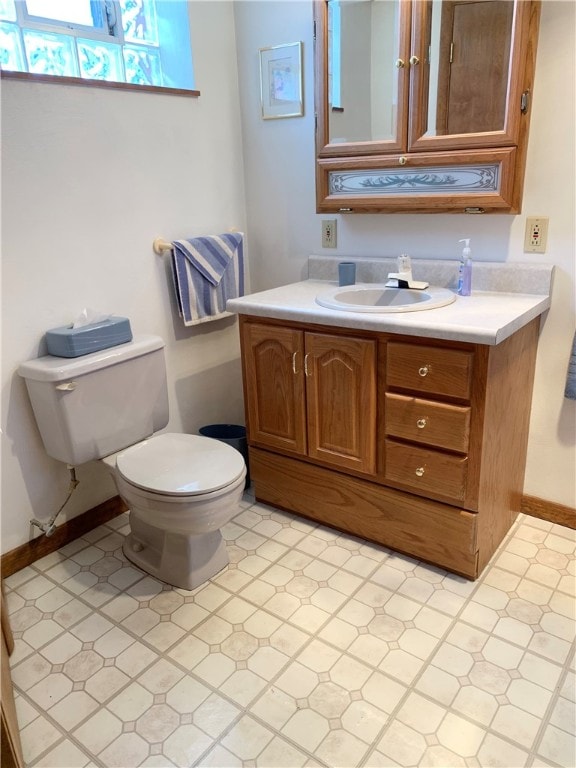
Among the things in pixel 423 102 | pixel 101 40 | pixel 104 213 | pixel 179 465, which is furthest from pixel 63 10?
pixel 179 465

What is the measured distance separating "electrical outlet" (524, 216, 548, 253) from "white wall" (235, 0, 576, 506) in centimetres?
2

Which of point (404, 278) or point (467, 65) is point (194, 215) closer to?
point (404, 278)

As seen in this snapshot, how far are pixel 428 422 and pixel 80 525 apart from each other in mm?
1337

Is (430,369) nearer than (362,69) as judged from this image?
Yes

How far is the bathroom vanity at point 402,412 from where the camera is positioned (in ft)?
5.40

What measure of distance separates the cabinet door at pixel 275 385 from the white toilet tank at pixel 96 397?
329mm

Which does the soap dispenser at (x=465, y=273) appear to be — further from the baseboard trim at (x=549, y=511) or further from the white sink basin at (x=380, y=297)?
the baseboard trim at (x=549, y=511)

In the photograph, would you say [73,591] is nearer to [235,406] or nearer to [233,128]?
[235,406]

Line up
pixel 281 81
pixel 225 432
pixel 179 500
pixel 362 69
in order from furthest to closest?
pixel 225 432 → pixel 281 81 → pixel 362 69 → pixel 179 500

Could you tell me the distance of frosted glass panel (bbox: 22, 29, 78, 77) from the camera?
1.83 meters

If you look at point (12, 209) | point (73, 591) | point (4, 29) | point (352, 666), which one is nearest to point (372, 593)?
point (352, 666)

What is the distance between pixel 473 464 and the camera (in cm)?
167

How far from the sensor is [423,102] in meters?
1.84

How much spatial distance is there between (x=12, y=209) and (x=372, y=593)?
162 cm
